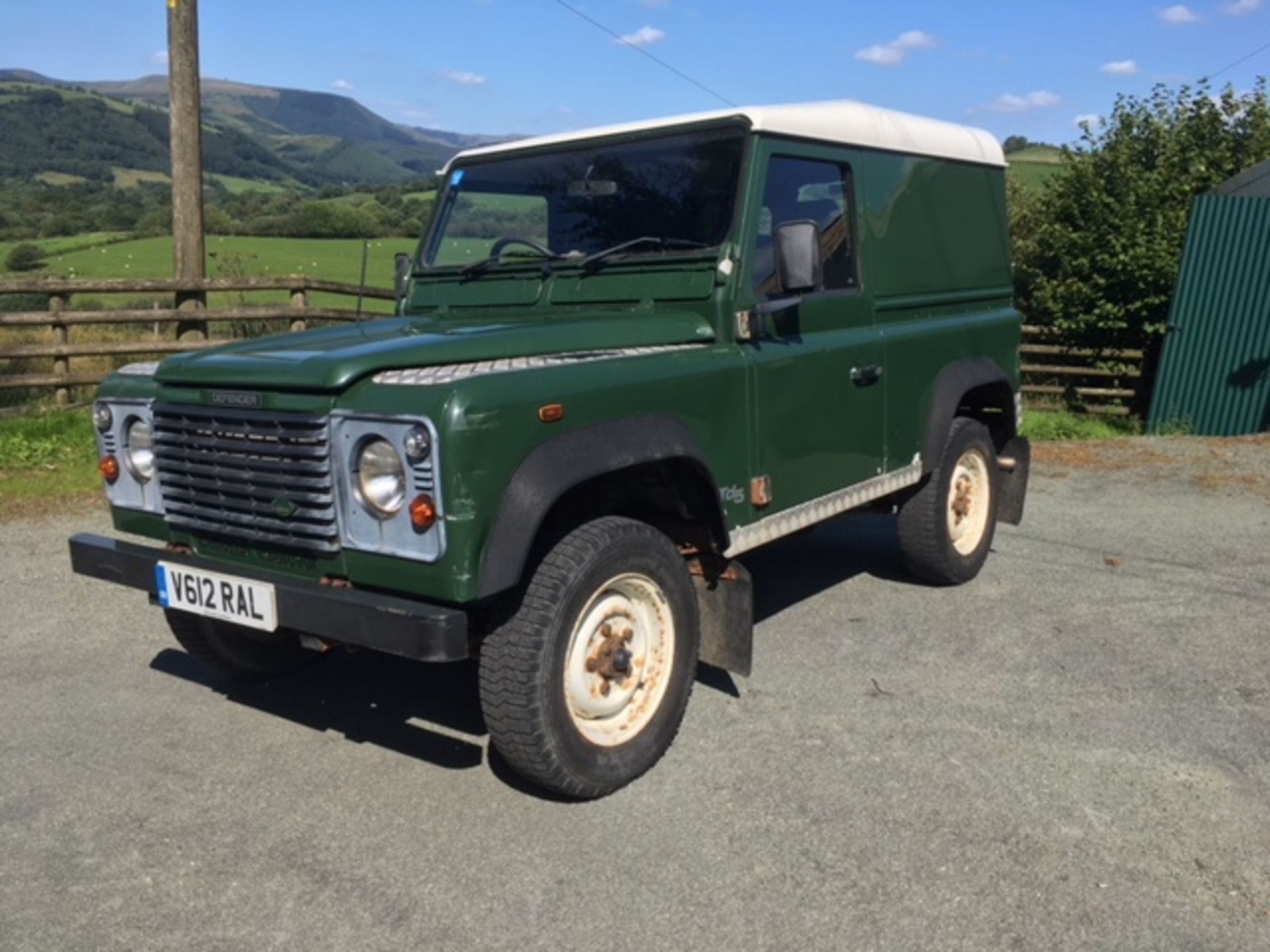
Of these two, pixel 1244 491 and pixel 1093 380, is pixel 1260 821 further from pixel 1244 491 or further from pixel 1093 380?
pixel 1093 380

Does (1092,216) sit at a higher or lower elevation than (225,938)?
higher

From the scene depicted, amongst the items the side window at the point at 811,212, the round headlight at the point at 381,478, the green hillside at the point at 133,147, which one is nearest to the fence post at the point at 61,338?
the side window at the point at 811,212

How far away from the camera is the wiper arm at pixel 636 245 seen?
4402mm

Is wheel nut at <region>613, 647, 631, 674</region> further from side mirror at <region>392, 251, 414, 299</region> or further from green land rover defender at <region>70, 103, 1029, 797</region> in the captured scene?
side mirror at <region>392, 251, 414, 299</region>

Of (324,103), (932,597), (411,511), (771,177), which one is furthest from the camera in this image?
(324,103)

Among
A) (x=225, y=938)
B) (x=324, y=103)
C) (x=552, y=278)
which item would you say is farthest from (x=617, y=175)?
(x=324, y=103)

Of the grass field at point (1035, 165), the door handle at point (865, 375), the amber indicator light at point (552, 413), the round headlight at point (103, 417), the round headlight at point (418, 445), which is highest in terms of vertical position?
the grass field at point (1035, 165)

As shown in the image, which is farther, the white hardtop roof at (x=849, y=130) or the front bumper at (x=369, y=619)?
the white hardtop roof at (x=849, y=130)

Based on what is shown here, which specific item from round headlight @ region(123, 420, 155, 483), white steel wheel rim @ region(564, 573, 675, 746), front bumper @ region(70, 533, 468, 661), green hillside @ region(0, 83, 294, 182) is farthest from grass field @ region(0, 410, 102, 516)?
green hillside @ region(0, 83, 294, 182)

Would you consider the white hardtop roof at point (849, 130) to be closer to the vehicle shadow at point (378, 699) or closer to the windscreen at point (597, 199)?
the windscreen at point (597, 199)

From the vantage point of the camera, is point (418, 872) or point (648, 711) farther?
point (648, 711)

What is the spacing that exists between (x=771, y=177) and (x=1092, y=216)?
13.8 metres

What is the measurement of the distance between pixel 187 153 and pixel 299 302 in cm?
211

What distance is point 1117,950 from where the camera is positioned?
2.90 metres
